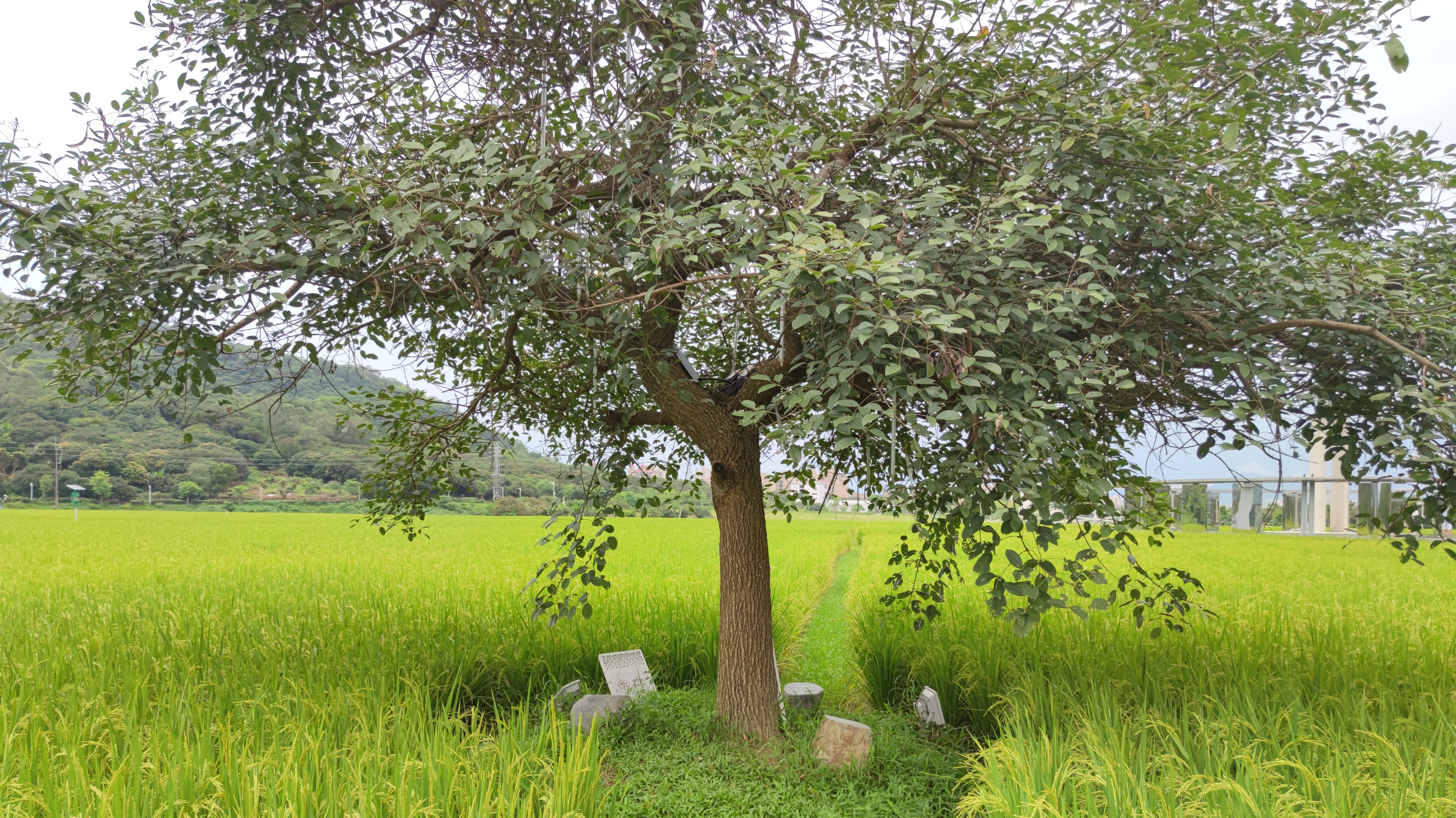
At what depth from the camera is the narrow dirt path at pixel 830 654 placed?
655cm

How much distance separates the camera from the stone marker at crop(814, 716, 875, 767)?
4.32 metres

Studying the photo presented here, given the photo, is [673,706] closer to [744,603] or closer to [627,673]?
[627,673]

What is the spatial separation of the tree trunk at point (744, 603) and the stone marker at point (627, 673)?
871mm

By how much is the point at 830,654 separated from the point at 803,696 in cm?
271

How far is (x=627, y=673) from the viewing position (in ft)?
18.6

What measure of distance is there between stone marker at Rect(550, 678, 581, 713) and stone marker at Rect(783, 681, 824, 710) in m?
1.56

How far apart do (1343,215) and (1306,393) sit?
1.41m

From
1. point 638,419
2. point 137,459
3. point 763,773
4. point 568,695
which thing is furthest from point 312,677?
point 137,459

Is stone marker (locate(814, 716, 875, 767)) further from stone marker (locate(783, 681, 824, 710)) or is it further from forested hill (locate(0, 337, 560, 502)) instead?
forested hill (locate(0, 337, 560, 502))

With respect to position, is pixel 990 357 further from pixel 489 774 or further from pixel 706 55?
pixel 489 774

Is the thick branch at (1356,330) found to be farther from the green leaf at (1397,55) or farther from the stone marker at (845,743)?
the stone marker at (845,743)

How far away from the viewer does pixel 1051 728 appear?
406 cm

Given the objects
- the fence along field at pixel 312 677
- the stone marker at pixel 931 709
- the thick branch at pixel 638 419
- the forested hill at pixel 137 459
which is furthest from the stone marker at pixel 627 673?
the forested hill at pixel 137 459

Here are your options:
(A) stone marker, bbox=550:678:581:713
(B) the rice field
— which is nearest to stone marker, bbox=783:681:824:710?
(B) the rice field
